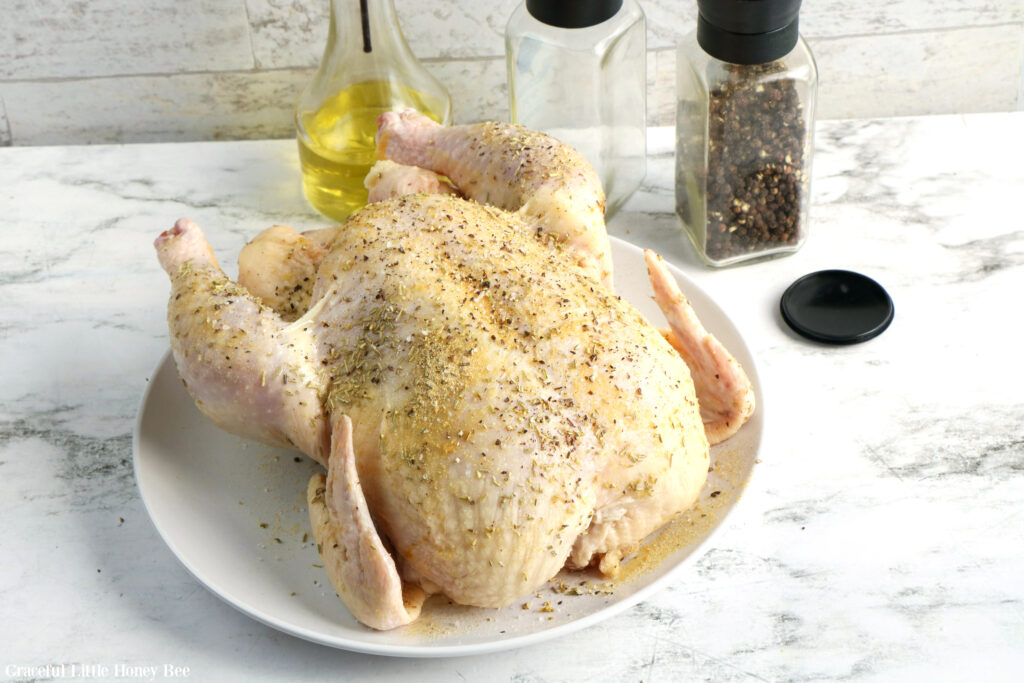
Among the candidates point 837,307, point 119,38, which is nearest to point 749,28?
point 837,307

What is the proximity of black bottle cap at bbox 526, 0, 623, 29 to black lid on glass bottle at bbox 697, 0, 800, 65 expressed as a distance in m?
0.15

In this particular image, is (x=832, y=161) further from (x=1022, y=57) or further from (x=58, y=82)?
(x=58, y=82)

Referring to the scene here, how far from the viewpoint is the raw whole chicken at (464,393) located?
47.8 inches

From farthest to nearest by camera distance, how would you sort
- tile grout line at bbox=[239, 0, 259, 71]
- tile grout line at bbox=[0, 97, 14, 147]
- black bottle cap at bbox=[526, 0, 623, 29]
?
tile grout line at bbox=[0, 97, 14, 147] < tile grout line at bbox=[239, 0, 259, 71] < black bottle cap at bbox=[526, 0, 623, 29]

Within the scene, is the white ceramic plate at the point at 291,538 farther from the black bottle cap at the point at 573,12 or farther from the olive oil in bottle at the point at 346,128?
the olive oil in bottle at the point at 346,128

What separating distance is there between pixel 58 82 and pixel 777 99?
1455mm

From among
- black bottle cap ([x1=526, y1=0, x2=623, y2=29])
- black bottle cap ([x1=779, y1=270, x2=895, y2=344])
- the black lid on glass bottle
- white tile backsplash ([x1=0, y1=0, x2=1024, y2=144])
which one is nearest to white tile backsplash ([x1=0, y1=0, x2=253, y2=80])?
white tile backsplash ([x1=0, y1=0, x2=1024, y2=144])

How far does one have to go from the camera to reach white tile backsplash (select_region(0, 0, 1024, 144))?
7.03 ft

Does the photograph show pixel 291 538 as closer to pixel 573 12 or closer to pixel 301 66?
pixel 573 12

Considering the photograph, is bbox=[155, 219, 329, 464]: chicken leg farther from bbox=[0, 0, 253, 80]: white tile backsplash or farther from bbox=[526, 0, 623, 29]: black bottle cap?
bbox=[0, 0, 253, 80]: white tile backsplash

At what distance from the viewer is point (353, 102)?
6.72ft

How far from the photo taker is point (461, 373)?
1.25 metres

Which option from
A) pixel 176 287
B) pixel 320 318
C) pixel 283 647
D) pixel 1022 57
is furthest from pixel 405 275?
pixel 1022 57

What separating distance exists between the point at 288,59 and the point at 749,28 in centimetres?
100
